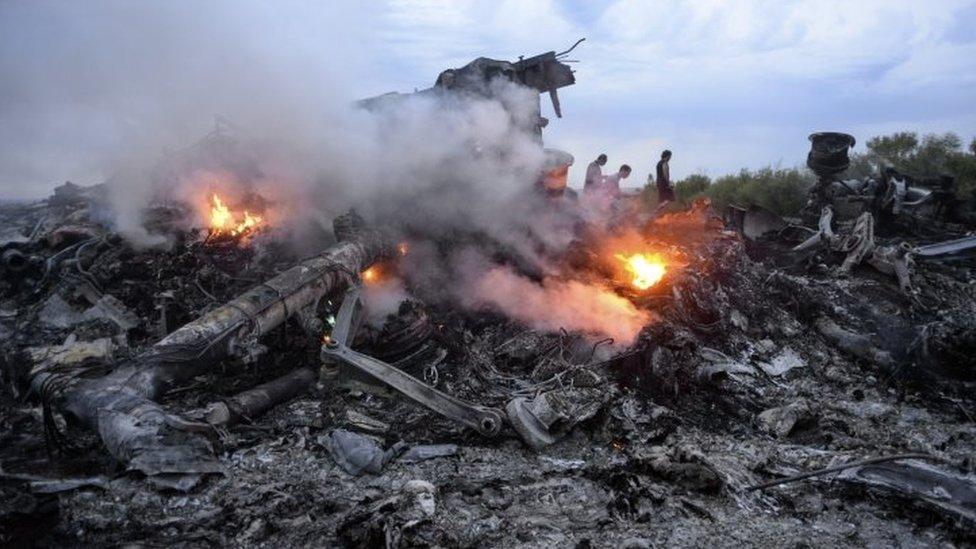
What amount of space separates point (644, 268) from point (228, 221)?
23.7ft

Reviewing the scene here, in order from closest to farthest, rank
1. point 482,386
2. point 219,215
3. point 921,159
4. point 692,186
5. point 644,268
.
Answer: point 482,386, point 644,268, point 219,215, point 921,159, point 692,186

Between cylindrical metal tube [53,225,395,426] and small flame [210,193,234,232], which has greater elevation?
small flame [210,193,234,232]

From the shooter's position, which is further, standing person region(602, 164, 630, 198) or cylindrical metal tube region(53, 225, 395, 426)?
standing person region(602, 164, 630, 198)

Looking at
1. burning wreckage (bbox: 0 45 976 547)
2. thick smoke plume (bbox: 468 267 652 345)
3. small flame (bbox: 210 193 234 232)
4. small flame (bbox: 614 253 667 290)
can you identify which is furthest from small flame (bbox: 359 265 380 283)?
small flame (bbox: 614 253 667 290)

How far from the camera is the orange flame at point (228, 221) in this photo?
9.32 metres

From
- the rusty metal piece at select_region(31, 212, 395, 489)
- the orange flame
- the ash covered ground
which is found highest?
the orange flame

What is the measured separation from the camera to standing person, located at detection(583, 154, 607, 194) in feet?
43.7

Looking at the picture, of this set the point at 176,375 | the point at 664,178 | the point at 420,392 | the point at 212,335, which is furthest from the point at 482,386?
the point at 664,178

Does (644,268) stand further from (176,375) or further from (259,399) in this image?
(176,375)

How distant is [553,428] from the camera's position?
503 cm

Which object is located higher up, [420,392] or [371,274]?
[371,274]

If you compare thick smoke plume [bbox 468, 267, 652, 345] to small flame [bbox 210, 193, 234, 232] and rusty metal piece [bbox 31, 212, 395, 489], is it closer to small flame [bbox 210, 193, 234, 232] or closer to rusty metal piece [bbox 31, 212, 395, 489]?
rusty metal piece [bbox 31, 212, 395, 489]

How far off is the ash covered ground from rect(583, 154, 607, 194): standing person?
14.1 feet

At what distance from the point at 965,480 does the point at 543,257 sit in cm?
625
